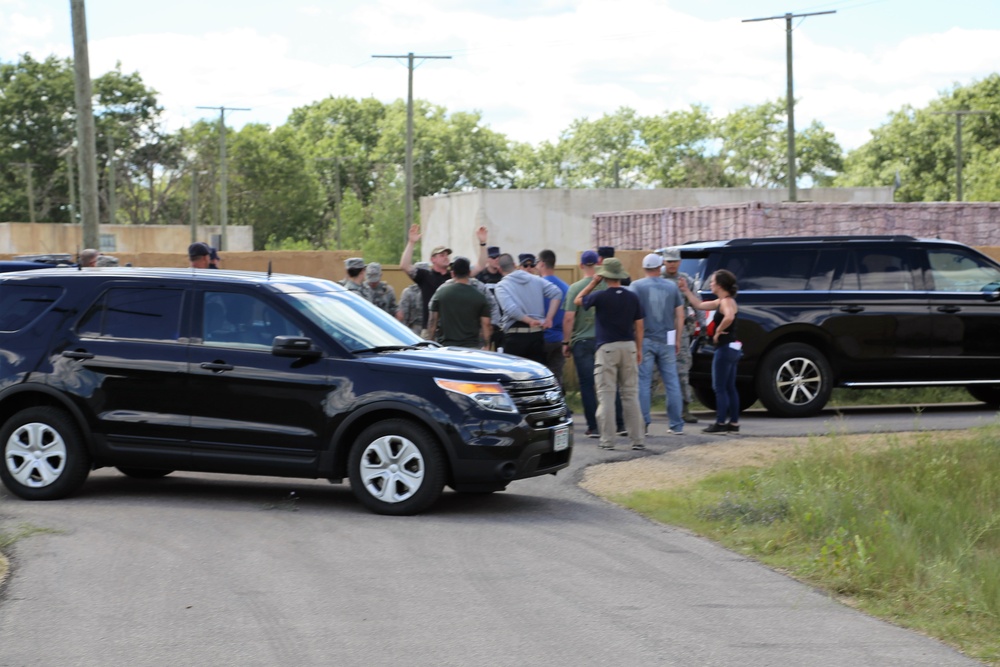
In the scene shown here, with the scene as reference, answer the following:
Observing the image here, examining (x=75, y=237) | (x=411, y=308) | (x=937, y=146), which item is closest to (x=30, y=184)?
(x=75, y=237)

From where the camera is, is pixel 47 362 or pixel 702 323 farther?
pixel 702 323

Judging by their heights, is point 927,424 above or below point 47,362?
below

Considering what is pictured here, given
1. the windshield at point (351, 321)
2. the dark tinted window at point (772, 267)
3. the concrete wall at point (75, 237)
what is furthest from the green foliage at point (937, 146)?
the windshield at point (351, 321)

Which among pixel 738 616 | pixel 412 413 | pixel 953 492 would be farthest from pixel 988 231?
pixel 738 616

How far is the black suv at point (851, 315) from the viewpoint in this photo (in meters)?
16.3

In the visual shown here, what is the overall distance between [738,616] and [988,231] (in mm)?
24833

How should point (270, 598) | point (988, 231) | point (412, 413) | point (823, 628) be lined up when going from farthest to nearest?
1. point (988, 231)
2. point (412, 413)
3. point (270, 598)
4. point (823, 628)

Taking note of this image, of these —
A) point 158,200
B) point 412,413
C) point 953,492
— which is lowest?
point 953,492

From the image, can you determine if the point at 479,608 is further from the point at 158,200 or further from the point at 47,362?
the point at 158,200

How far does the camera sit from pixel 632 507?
34.6 ft

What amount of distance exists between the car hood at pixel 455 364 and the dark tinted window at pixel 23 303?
265cm

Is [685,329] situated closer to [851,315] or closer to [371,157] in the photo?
[851,315]

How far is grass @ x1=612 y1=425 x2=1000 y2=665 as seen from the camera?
746 centimetres

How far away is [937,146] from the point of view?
280 feet
